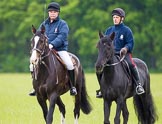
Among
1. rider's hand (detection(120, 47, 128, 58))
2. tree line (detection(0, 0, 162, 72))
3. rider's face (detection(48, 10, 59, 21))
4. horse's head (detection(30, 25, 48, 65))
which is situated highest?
rider's face (detection(48, 10, 59, 21))

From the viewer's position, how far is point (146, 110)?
14805 mm

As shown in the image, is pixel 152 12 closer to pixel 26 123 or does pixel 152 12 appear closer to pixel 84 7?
pixel 84 7

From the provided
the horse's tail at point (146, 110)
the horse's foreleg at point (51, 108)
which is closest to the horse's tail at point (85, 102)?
the horse's tail at point (146, 110)

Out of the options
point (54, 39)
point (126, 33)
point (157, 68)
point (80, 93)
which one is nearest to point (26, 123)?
point (80, 93)

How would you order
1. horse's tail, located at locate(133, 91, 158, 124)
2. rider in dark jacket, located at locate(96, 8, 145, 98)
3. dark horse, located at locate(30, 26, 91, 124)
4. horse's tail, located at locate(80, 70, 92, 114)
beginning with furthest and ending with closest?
horse's tail, located at locate(80, 70, 92, 114) < horse's tail, located at locate(133, 91, 158, 124) < rider in dark jacket, located at locate(96, 8, 145, 98) < dark horse, located at locate(30, 26, 91, 124)

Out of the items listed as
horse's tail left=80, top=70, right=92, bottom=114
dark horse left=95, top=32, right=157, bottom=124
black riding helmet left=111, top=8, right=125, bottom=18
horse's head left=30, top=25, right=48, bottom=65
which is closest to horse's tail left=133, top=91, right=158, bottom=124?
dark horse left=95, top=32, right=157, bottom=124

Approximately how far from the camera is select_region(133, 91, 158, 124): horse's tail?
14766 mm

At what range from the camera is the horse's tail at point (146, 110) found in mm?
14766

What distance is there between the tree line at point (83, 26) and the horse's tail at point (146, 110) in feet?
137

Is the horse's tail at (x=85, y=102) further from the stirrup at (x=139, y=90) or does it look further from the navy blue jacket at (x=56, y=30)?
the stirrup at (x=139, y=90)

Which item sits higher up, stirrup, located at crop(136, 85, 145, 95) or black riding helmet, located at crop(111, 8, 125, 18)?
black riding helmet, located at crop(111, 8, 125, 18)

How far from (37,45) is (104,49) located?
1.35m

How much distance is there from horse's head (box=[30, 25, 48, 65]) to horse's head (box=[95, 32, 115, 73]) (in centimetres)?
115

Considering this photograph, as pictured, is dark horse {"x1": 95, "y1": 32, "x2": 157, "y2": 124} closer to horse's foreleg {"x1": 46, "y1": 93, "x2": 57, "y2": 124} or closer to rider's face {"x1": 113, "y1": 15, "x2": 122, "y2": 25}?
rider's face {"x1": 113, "y1": 15, "x2": 122, "y2": 25}
